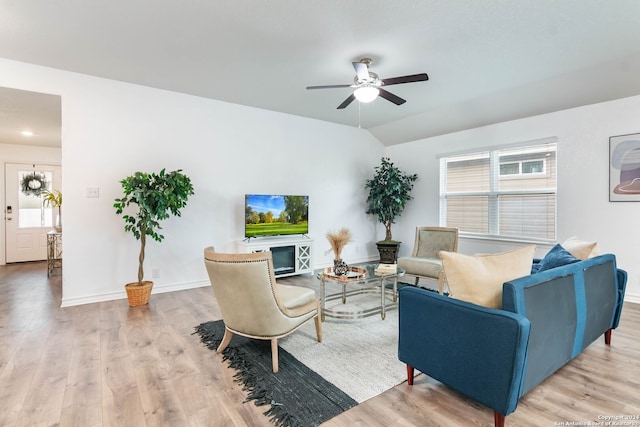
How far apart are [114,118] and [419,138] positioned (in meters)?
4.98

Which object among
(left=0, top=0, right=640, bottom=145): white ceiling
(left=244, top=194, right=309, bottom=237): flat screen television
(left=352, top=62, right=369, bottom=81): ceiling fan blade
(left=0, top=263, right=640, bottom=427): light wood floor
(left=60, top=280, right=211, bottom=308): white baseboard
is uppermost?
(left=0, top=0, right=640, bottom=145): white ceiling

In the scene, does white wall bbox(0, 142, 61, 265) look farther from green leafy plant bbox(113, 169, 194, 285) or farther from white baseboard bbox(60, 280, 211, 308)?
green leafy plant bbox(113, 169, 194, 285)

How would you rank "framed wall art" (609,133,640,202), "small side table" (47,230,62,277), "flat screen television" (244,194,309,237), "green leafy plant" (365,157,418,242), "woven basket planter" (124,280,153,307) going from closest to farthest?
"woven basket planter" (124,280,153,307) → "framed wall art" (609,133,640,202) → "flat screen television" (244,194,309,237) → "small side table" (47,230,62,277) → "green leafy plant" (365,157,418,242)

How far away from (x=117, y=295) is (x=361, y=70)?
388cm

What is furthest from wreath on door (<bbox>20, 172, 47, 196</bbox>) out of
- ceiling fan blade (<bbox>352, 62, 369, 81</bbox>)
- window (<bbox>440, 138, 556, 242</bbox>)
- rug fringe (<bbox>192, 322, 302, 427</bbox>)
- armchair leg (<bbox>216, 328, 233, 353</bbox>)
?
window (<bbox>440, 138, 556, 242</bbox>)

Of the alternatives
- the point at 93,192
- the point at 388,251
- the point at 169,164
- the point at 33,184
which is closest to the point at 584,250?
the point at 388,251

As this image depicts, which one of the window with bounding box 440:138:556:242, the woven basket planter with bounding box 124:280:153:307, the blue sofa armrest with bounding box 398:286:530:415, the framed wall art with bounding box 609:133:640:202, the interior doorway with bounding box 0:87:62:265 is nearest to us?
the blue sofa armrest with bounding box 398:286:530:415

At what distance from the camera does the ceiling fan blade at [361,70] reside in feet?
9.36

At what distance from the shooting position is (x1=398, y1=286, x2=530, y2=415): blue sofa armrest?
1.54 meters

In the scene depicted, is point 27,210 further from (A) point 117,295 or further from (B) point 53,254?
(A) point 117,295

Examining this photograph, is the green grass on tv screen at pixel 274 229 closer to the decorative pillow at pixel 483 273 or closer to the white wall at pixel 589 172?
the white wall at pixel 589 172

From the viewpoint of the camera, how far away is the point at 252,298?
7.16ft

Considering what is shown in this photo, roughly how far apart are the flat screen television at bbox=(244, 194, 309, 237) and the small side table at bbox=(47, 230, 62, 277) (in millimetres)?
3292

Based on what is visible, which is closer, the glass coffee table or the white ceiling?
the white ceiling
